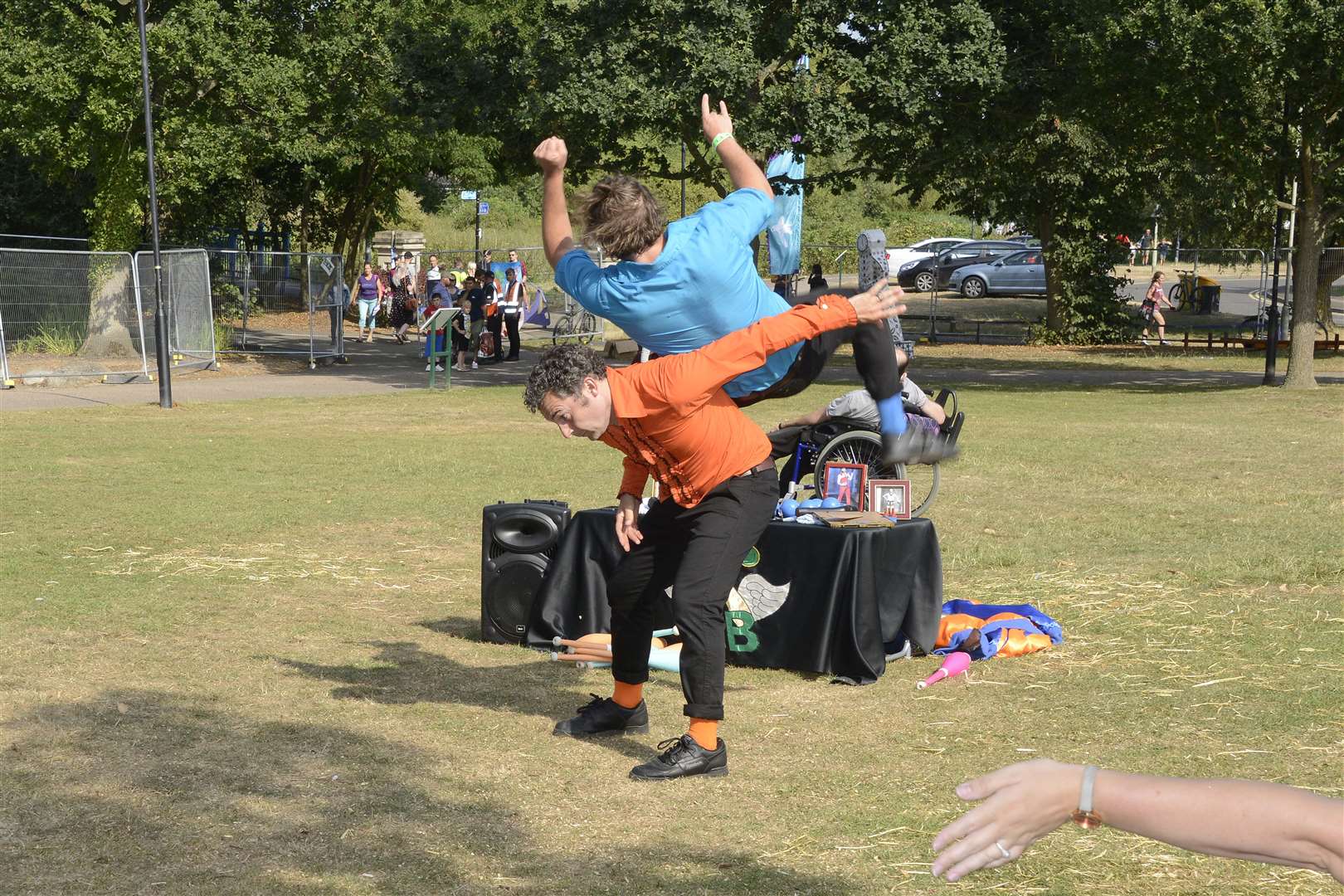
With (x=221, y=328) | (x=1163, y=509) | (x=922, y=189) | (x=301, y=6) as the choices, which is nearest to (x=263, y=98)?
(x=301, y=6)

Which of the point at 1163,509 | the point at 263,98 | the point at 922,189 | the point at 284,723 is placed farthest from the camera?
the point at 922,189

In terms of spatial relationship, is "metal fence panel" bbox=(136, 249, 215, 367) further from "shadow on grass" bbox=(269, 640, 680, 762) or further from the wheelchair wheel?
"shadow on grass" bbox=(269, 640, 680, 762)

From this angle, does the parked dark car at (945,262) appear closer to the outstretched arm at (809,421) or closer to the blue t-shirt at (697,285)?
the outstretched arm at (809,421)

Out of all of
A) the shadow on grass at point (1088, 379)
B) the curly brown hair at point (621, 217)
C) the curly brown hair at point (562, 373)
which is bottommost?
the shadow on grass at point (1088, 379)

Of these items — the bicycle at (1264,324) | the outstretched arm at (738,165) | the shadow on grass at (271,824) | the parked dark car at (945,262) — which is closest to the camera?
the shadow on grass at (271,824)

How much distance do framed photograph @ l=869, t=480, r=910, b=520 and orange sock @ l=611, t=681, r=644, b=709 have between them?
3553 mm

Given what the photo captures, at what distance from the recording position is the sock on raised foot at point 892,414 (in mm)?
5930

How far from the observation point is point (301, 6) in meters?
27.0

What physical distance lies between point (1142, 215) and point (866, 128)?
1728 centimetres

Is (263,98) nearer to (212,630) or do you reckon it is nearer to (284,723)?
(212,630)

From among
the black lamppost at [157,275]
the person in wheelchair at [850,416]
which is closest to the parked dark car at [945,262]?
the black lamppost at [157,275]

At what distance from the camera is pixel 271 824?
204 inches

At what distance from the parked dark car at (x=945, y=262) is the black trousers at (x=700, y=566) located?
4410 cm

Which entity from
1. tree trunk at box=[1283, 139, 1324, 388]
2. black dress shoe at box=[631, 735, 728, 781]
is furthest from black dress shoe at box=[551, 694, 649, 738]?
tree trunk at box=[1283, 139, 1324, 388]
